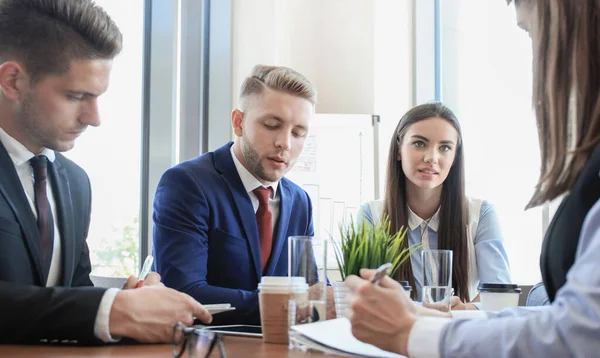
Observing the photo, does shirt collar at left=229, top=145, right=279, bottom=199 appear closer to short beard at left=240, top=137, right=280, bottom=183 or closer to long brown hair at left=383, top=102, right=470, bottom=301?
short beard at left=240, top=137, right=280, bottom=183

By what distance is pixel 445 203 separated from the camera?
11.5 feet

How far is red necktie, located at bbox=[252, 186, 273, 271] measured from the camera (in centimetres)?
285

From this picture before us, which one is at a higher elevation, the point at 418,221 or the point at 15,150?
the point at 15,150

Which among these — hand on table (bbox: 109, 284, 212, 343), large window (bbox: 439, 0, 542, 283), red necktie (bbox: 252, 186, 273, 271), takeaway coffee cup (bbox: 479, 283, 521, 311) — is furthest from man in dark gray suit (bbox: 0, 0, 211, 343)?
large window (bbox: 439, 0, 542, 283)

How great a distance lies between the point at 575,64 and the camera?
1354 mm

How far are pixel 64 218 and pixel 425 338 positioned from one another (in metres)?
1.36

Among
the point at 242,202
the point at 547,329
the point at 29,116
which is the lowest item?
the point at 547,329

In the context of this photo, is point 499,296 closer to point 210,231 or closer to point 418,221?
point 210,231

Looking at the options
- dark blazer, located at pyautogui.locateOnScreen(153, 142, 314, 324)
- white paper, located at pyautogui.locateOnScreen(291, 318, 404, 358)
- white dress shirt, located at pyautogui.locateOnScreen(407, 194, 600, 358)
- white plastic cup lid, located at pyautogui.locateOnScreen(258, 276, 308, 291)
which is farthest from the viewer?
dark blazer, located at pyautogui.locateOnScreen(153, 142, 314, 324)

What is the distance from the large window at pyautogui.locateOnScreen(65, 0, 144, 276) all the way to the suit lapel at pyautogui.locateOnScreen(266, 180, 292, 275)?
1513 millimetres

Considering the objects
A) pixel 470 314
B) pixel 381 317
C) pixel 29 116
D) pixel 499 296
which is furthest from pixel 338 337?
pixel 29 116

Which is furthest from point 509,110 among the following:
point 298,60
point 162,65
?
point 162,65

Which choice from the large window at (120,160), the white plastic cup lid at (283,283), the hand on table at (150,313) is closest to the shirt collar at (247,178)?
the hand on table at (150,313)

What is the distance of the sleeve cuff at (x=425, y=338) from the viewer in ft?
4.06
